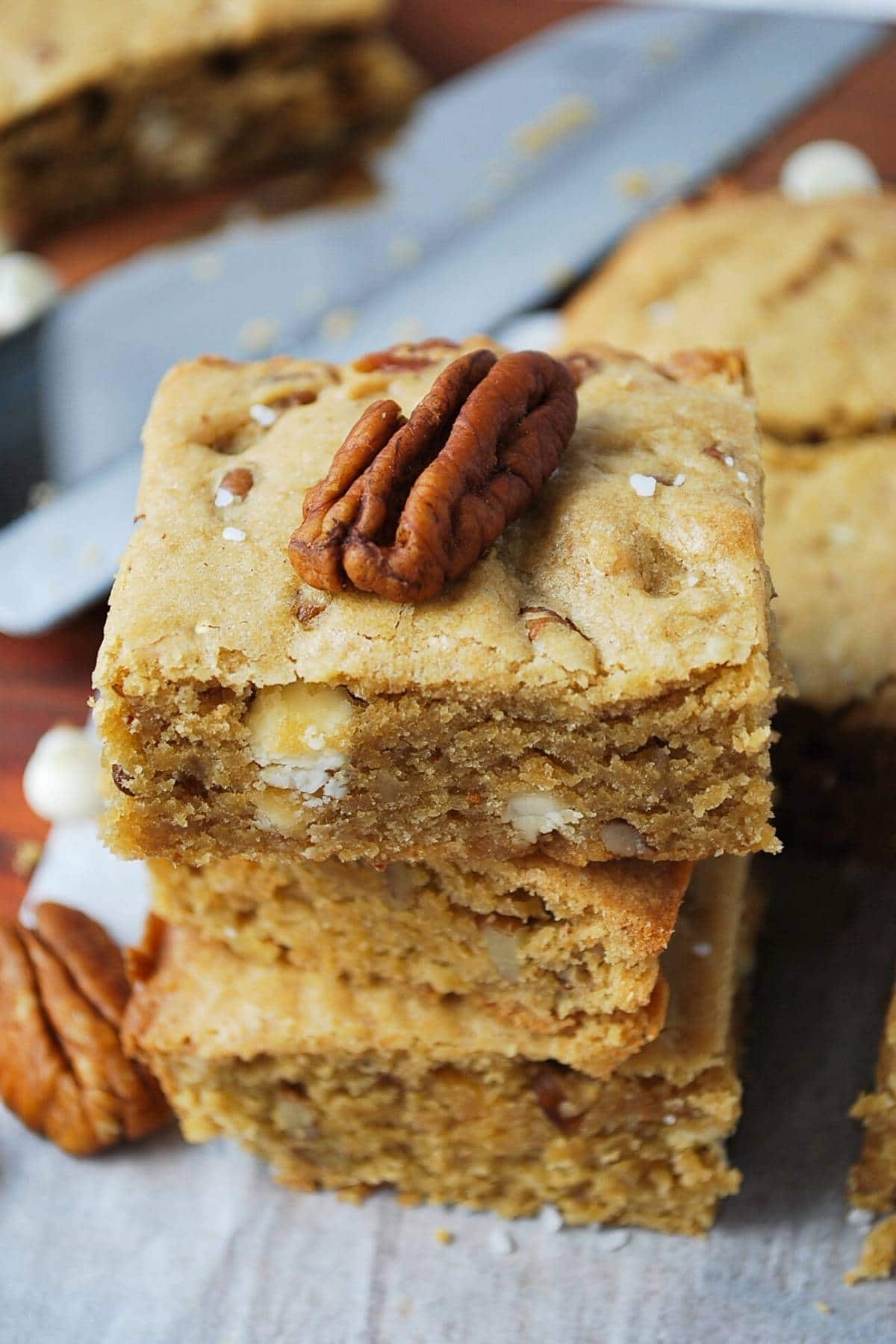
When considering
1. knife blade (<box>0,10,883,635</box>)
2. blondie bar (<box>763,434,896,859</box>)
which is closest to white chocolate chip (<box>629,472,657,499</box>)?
blondie bar (<box>763,434,896,859</box>)

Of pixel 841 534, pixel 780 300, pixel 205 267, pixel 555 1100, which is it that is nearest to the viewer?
pixel 555 1100

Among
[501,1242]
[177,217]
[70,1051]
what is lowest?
[501,1242]

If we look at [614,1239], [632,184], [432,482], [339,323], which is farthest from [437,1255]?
[632,184]

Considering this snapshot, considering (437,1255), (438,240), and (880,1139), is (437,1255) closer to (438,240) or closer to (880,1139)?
(880,1139)

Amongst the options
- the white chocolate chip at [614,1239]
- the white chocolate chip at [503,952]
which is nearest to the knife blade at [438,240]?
the white chocolate chip at [503,952]

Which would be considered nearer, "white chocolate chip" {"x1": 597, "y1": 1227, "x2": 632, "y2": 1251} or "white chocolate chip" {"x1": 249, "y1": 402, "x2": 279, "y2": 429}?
"white chocolate chip" {"x1": 249, "y1": 402, "x2": 279, "y2": 429}

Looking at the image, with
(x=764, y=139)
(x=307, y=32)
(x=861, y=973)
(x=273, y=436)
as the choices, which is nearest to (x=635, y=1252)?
(x=861, y=973)

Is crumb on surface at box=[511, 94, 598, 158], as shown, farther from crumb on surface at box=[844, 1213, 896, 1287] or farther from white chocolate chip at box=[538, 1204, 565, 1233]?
crumb on surface at box=[844, 1213, 896, 1287]
